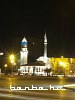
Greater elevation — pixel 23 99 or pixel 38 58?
pixel 38 58

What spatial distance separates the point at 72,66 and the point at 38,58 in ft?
74.7

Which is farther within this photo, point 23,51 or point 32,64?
point 23,51

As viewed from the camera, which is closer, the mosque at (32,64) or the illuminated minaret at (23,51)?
the mosque at (32,64)

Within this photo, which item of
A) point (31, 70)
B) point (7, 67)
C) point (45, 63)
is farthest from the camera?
point (45, 63)

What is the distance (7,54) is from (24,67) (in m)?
9.00

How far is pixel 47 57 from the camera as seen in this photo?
186375mm

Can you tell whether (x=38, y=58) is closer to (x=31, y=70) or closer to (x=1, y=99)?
(x=31, y=70)

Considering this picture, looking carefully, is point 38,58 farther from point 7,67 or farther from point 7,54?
point 7,67

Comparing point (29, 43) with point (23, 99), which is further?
point (29, 43)

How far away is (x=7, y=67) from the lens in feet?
486

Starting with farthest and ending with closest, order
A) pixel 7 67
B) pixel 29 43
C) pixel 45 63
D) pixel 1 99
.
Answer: pixel 29 43 → pixel 45 63 → pixel 7 67 → pixel 1 99

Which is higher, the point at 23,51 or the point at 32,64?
the point at 23,51

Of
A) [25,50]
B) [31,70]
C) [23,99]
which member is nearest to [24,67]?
[31,70]

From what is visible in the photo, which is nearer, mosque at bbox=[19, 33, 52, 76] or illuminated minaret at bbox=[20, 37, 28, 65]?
mosque at bbox=[19, 33, 52, 76]
